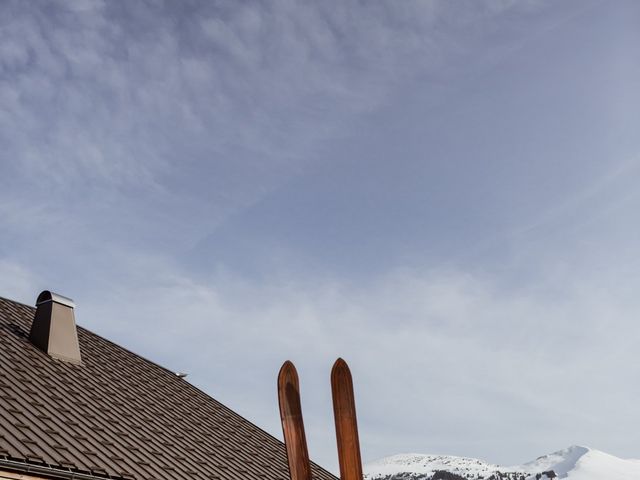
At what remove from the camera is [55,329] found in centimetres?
1647

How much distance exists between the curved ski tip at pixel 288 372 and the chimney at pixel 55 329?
40.1 feet

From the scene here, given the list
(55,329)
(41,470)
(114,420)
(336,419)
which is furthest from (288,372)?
(55,329)

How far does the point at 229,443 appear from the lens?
688 inches

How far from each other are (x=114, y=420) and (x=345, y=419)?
10.5m

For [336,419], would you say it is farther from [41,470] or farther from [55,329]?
[55,329]

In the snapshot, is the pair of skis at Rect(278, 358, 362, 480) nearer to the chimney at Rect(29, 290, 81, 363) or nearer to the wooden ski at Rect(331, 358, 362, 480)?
the wooden ski at Rect(331, 358, 362, 480)

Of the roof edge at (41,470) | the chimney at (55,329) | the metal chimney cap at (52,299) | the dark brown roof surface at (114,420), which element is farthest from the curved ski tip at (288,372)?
the metal chimney cap at (52,299)

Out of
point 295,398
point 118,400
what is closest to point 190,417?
point 118,400

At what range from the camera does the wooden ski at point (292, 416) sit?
5562 mm

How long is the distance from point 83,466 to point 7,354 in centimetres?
429

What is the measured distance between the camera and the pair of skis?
5492mm

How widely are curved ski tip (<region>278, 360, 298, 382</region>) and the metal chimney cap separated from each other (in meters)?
13.1

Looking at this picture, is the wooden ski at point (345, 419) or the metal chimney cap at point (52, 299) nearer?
the wooden ski at point (345, 419)

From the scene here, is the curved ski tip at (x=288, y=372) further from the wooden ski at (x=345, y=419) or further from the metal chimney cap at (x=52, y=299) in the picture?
the metal chimney cap at (x=52, y=299)
